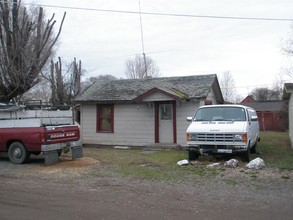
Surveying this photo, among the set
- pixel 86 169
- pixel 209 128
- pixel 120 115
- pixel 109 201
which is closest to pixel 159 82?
pixel 120 115

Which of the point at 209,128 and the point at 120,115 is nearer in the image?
the point at 209,128

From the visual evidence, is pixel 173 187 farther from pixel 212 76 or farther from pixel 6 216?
pixel 212 76

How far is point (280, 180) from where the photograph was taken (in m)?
9.47

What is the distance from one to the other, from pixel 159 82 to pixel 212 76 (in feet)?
9.82

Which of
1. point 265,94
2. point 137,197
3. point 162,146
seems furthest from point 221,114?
point 265,94

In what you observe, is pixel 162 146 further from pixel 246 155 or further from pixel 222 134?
pixel 246 155

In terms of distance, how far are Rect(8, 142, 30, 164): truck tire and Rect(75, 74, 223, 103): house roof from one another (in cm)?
682

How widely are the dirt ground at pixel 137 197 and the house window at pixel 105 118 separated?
8.86 meters

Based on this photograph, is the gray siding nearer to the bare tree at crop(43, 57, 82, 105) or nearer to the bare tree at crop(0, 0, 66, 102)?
the bare tree at crop(0, 0, 66, 102)

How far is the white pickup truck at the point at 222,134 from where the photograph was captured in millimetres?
12211

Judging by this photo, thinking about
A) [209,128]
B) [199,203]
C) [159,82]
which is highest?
[159,82]

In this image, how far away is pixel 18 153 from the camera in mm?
13359

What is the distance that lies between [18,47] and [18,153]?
7.75m

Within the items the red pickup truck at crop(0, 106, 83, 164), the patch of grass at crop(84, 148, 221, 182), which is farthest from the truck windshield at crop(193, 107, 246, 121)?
the red pickup truck at crop(0, 106, 83, 164)
